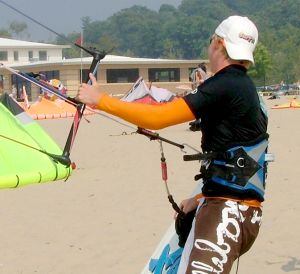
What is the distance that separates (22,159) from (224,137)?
1684 millimetres

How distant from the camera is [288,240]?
7246 mm

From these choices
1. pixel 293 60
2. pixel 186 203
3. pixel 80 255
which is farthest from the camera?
pixel 293 60

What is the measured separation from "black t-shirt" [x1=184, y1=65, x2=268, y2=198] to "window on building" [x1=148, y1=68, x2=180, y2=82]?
59070 millimetres

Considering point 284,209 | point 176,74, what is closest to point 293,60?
point 176,74

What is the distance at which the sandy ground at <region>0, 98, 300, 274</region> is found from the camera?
264 inches

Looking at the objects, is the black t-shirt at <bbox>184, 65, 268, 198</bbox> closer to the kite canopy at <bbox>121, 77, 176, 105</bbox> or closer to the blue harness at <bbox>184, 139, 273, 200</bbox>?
Answer: the blue harness at <bbox>184, 139, 273, 200</bbox>

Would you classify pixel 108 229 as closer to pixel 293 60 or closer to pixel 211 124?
pixel 211 124

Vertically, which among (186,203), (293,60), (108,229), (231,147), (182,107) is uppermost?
(182,107)

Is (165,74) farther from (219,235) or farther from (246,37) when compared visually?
(219,235)

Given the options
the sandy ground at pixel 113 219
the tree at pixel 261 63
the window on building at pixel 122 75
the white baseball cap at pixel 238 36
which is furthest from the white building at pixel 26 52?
the white baseball cap at pixel 238 36

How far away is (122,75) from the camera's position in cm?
6200

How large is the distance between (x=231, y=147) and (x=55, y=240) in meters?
4.20

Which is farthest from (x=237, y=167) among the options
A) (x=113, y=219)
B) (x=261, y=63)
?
(x=261, y=63)

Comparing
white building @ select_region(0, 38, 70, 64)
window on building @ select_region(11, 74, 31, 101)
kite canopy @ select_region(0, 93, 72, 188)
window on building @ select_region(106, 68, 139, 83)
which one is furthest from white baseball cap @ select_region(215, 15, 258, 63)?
white building @ select_region(0, 38, 70, 64)
